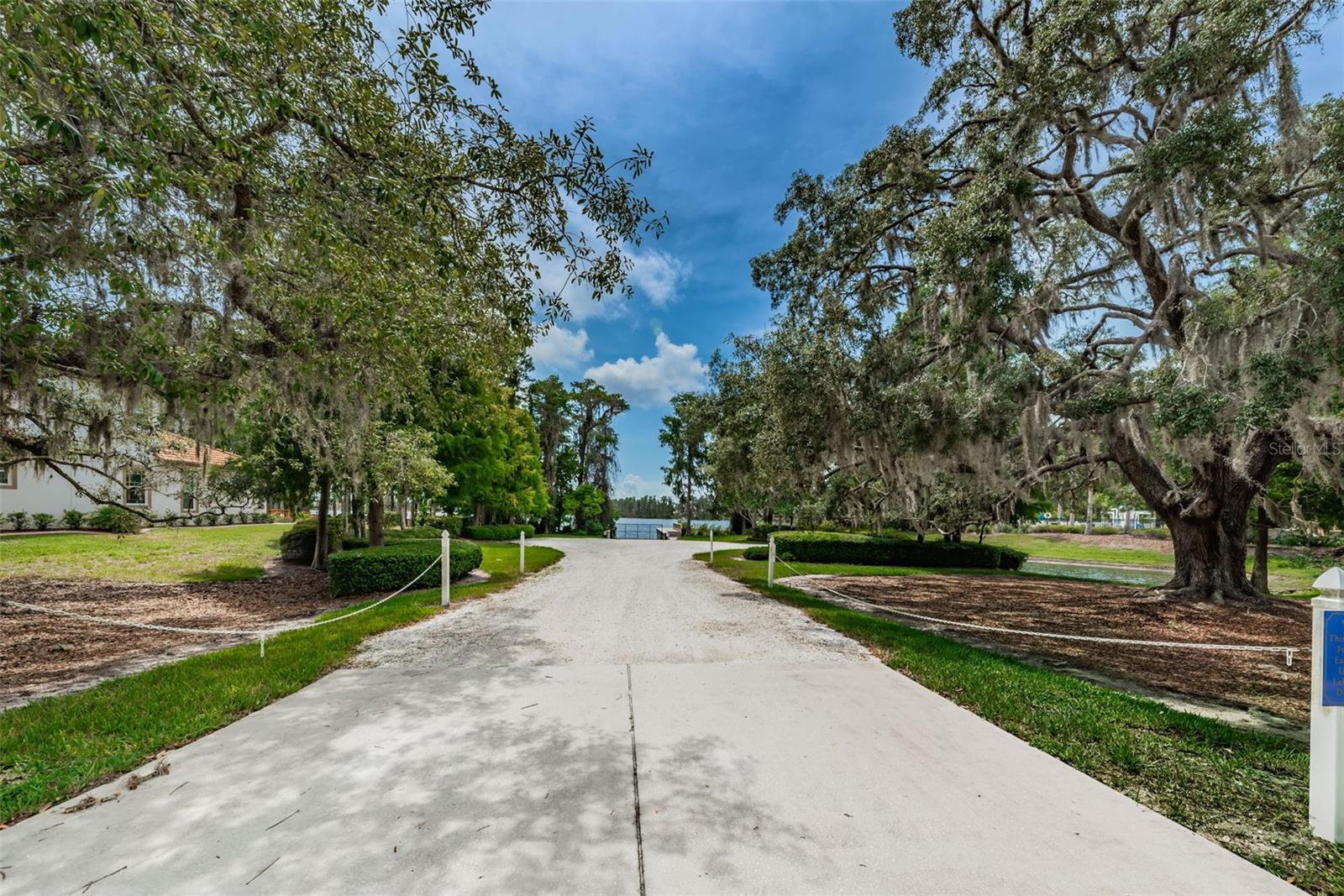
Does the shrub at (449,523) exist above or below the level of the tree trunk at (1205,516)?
below

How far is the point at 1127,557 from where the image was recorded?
26.3 m

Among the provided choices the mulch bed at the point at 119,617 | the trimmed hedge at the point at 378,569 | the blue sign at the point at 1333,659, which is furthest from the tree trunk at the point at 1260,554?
the mulch bed at the point at 119,617

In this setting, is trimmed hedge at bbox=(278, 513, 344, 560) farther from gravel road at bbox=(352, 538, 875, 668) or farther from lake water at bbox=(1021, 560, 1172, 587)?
lake water at bbox=(1021, 560, 1172, 587)

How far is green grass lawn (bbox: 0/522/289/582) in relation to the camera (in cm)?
1266

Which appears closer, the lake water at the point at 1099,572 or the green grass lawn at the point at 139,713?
the green grass lawn at the point at 139,713

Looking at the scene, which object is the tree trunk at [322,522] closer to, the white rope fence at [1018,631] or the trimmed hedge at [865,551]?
the white rope fence at [1018,631]

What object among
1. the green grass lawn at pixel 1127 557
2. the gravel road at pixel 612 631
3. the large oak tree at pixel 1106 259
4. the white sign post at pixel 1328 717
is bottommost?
the green grass lawn at pixel 1127 557

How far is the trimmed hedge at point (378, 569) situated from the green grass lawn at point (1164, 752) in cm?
839

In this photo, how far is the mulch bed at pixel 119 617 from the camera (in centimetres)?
546

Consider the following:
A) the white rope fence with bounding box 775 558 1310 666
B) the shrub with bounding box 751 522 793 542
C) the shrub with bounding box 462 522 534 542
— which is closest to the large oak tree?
the white rope fence with bounding box 775 558 1310 666

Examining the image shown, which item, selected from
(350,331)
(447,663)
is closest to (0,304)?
(350,331)

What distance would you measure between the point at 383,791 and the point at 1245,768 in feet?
16.4

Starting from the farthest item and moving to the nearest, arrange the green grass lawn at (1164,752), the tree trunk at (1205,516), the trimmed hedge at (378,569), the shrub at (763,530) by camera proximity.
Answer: the shrub at (763,530) < the trimmed hedge at (378,569) < the tree trunk at (1205,516) < the green grass lawn at (1164,752)

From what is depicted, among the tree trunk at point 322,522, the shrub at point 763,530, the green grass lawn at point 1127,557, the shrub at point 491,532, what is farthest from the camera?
the shrub at point 763,530
